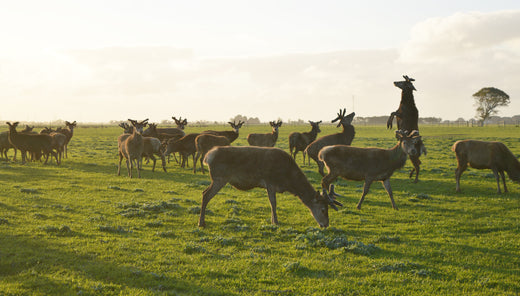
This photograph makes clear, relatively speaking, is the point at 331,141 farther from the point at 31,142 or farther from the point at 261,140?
the point at 31,142

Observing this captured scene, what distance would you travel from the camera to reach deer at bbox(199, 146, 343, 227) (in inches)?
404

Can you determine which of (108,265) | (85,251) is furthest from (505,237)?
(85,251)

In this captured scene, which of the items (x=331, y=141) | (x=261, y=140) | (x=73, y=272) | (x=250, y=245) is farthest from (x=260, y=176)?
(x=261, y=140)

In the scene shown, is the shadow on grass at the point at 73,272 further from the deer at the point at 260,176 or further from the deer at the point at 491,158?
the deer at the point at 491,158

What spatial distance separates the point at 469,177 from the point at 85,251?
19.8 meters

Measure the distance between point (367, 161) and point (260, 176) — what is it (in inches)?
185

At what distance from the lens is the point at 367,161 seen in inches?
511

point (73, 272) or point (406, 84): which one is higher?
point (406, 84)

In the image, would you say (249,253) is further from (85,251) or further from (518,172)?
(518,172)

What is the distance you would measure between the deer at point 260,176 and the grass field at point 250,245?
73cm

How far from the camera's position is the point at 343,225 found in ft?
35.7

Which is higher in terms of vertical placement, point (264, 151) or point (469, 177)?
point (264, 151)

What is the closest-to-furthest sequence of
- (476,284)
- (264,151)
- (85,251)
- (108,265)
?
1. (476,284)
2. (108,265)
3. (85,251)
4. (264,151)

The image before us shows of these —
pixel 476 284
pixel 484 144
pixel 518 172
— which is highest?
pixel 484 144
